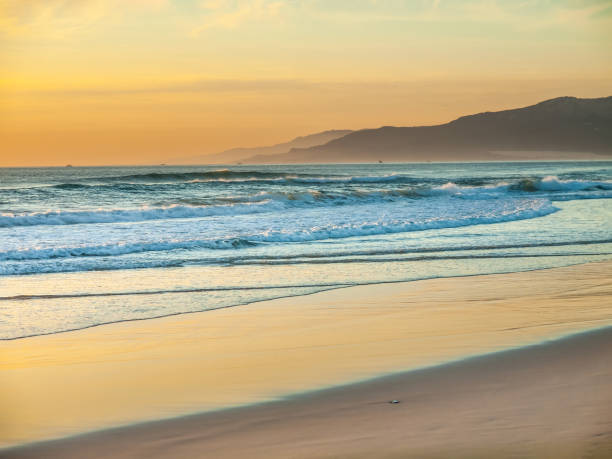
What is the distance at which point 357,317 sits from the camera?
796cm

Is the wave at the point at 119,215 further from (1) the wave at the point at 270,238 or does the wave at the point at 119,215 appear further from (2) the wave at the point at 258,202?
(1) the wave at the point at 270,238

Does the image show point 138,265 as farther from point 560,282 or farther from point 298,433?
point 298,433

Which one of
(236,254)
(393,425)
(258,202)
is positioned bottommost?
(393,425)

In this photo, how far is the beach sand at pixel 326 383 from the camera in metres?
4.26

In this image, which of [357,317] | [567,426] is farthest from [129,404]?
[357,317]

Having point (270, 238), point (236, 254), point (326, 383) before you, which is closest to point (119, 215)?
point (270, 238)

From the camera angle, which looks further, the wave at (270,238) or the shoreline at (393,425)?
the wave at (270,238)

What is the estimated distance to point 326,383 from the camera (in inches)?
215

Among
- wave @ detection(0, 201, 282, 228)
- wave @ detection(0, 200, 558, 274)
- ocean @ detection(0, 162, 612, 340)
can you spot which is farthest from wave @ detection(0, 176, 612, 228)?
wave @ detection(0, 200, 558, 274)

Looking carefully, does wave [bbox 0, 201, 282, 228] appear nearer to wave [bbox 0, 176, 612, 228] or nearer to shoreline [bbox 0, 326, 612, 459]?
wave [bbox 0, 176, 612, 228]

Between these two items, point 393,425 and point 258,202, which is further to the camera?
point 258,202

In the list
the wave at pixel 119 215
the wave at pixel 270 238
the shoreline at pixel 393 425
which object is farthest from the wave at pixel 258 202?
the shoreline at pixel 393 425

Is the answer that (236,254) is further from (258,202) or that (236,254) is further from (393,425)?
(258,202)

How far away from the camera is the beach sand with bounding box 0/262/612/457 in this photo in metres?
4.26
